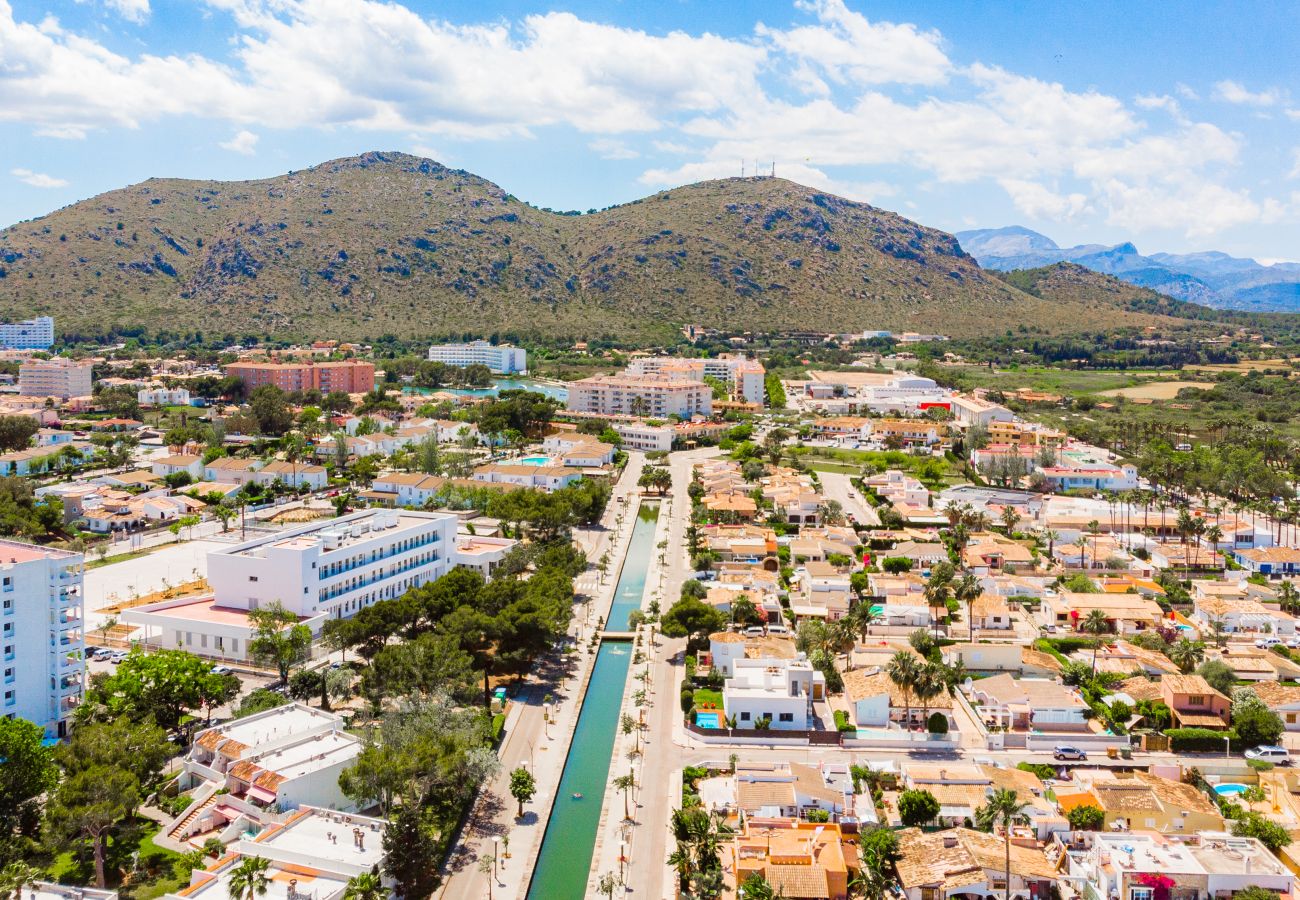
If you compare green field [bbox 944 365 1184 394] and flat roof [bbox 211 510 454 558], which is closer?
flat roof [bbox 211 510 454 558]

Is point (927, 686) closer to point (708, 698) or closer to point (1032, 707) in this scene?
point (1032, 707)

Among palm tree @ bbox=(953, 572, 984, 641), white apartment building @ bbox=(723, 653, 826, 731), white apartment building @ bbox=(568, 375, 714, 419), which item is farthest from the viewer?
white apartment building @ bbox=(568, 375, 714, 419)

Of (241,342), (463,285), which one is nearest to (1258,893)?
(241,342)

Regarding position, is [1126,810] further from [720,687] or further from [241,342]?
[241,342]

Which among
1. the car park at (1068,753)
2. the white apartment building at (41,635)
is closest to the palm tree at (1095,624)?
the car park at (1068,753)

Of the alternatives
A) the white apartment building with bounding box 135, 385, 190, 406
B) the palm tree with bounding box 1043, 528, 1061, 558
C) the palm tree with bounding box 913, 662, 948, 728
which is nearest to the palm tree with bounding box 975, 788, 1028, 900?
the palm tree with bounding box 913, 662, 948, 728

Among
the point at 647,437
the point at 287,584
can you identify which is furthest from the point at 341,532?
the point at 647,437

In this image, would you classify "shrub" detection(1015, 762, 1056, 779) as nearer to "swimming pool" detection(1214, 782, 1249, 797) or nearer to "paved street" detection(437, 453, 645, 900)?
"swimming pool" detection(1214, 782, 1249, 797)
